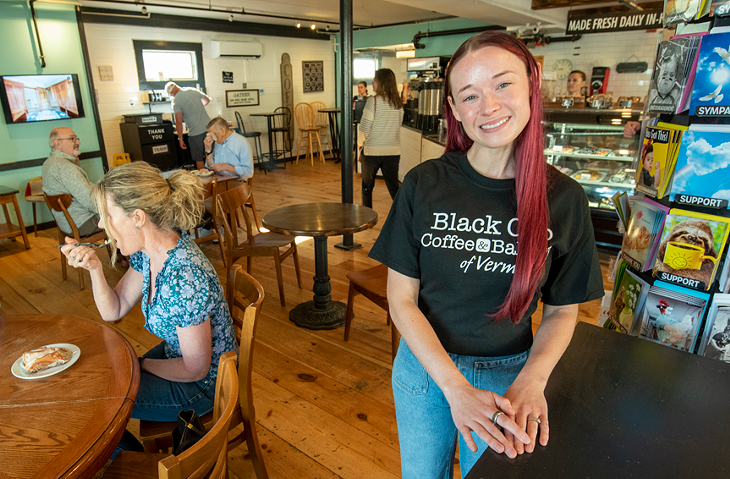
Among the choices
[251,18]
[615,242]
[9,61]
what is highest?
[251,18]

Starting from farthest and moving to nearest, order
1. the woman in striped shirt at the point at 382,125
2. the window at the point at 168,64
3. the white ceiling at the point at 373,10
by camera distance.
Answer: the window at the point at 168,64, the woman in striped shirt at the point at 382,125, the white ceiling at the point at 373,10

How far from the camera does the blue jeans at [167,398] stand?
1.53 m

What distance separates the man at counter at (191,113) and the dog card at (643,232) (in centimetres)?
606

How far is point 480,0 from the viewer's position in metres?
4.03

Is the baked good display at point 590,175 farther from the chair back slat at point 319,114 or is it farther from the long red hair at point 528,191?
the chair back slat at point 319,114

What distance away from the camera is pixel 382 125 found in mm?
4750

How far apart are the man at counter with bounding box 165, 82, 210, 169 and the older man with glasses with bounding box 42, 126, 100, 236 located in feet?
8.70

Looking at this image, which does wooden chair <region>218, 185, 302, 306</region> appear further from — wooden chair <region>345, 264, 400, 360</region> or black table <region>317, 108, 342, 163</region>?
black table <region>317, 108, 342, 163</region>

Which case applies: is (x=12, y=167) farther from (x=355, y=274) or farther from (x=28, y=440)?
(x=28, y=440)

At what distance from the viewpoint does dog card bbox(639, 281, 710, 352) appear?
1.43 metres

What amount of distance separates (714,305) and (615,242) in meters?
2.98

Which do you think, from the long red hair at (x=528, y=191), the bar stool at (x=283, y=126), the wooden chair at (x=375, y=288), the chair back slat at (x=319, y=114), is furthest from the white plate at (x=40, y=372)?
the chair back slat at (x=319, y=114)

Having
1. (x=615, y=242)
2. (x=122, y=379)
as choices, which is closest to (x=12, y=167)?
(x=122, y=379)

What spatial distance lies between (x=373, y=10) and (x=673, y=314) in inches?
289
